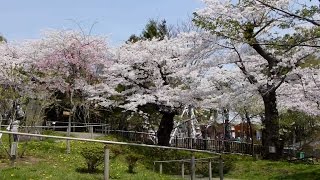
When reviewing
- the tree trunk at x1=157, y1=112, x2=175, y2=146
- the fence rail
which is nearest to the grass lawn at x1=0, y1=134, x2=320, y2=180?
the tree trunk at x1=157, y1=112, x2=175, y2=146

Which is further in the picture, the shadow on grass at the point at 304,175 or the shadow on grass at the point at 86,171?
the shadow on grass at the point at 304,175

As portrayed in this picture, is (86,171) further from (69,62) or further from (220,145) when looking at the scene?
(220,145)

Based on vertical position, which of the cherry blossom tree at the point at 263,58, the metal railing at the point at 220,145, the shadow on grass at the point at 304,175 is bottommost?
the shadow on grass at the point at 304,175

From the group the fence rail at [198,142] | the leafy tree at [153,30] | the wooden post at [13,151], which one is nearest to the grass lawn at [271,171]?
the fence rail at [198,142]

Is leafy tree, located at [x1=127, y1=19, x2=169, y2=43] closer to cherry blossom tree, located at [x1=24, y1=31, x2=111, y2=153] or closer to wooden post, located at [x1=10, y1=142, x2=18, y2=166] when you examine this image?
cherry blossom tree, located at [x1=24, y1=31, x2=111, y2=153]

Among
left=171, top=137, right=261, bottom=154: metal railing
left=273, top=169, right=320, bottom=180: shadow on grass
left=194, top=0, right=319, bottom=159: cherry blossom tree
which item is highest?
left=194, top=0, right=319, bottom=159: cherry blossom tree

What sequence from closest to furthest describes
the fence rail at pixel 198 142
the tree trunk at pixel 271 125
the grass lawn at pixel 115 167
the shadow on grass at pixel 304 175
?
the grass lawn at pixel 115 167
the shadow on grass at pixel 304 175
the tree trunk at pixel 271 125
the fence rail at pixel 198 142

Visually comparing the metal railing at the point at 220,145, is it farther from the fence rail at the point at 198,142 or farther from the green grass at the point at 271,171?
the green grass at the point at 271,171

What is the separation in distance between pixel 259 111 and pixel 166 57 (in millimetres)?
12114

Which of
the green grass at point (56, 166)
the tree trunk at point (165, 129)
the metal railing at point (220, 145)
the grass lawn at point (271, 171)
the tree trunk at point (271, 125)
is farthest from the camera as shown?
the metal railing at point (220, 145)

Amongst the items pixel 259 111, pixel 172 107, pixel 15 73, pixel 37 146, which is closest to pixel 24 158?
pixel 37 146

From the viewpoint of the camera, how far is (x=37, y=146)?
1675cm

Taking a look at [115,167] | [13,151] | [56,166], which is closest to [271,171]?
[115,167]

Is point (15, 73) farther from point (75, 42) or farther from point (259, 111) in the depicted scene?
point (259, 111)
